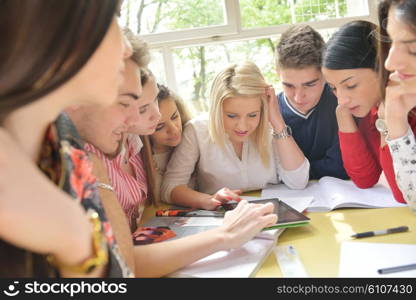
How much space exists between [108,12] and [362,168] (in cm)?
111

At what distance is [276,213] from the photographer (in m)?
1.12

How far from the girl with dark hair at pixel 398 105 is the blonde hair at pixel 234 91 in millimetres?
403

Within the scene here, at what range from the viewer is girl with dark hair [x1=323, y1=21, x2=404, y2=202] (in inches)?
50.0

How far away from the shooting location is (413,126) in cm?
120

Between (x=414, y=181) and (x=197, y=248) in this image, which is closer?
(x=197, y=248)

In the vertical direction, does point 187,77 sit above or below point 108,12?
below

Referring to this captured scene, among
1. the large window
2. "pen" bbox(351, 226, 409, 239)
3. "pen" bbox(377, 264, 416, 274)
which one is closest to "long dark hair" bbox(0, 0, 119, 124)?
"pen" bbox(377, 264, 416, 274)

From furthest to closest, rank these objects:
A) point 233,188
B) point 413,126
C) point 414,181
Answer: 1. point 233,188
2. point 413,126
3. point 414,181

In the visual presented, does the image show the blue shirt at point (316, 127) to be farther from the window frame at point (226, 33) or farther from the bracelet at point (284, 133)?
the window frame at point (226, 33)

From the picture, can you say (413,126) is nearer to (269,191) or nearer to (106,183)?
(269,191)

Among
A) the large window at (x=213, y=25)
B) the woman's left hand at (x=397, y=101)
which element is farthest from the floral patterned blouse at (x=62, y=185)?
the large window at (x=213, y=25)

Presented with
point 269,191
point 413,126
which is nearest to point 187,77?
point 269,191

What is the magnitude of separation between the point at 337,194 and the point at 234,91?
0.46 m

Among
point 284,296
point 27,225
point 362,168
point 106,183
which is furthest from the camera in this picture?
point 362,168
